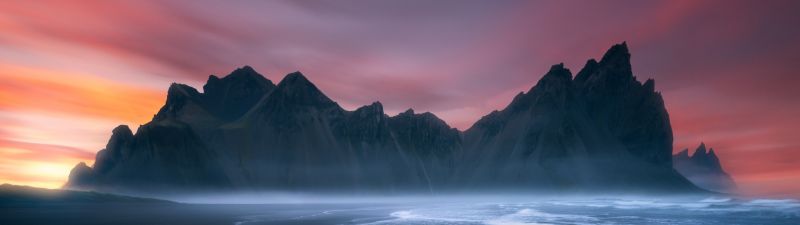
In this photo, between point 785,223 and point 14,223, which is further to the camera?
point 14,223

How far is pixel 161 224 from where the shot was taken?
81938 mm

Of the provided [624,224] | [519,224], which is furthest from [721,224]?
[519,224]

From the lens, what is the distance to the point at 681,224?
79562 mm

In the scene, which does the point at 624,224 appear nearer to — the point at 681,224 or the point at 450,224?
the point at 681,224

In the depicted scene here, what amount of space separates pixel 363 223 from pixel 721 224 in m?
59.6

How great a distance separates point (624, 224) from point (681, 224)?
903cm

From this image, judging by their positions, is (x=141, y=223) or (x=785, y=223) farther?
(x=141, y=223)

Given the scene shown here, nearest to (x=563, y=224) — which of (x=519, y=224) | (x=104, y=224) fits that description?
(x=519, y=224)

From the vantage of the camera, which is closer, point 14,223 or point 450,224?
point 450,224

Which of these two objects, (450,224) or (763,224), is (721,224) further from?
(450,224)

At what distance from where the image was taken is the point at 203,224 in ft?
276

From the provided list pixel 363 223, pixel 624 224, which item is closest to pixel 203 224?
pixel 363 223

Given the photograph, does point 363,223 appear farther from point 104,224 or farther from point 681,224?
point 681,224

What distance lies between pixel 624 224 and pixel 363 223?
43.2 m
